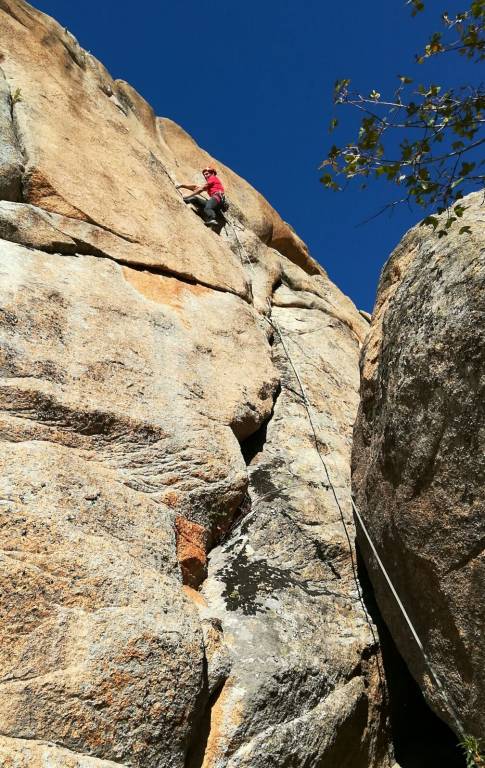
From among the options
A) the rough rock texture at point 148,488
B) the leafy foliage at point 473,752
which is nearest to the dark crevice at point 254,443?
the rough rock texture at point 148,488

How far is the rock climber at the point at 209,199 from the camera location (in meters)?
12.1

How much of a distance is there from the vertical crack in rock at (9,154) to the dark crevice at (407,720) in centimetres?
588

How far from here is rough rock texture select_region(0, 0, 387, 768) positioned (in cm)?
402

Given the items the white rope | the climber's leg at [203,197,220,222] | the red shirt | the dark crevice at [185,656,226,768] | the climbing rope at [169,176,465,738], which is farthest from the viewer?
the red shirt

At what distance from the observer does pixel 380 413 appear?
236 inches

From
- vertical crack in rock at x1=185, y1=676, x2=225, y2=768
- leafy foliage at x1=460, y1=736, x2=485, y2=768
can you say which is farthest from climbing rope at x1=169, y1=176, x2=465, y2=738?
vertical crack in rock at x1=185, y1=676, x2=225, y2=768

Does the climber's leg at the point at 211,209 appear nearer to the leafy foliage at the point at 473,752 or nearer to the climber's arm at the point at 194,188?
the climber's arm at the point at 194,188

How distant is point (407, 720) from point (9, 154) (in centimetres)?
789

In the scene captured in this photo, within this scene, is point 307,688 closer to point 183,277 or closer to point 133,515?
point 133,515

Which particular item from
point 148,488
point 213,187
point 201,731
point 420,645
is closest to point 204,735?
point 201,731

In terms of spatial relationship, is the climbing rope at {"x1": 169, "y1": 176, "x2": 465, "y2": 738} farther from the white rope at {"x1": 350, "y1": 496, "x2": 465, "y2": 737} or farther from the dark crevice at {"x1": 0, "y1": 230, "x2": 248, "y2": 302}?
the dark crevice at {"x1": 0, "y1": 230, "x2": 248, "y2": 302}

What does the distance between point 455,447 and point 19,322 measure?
13.3 feet

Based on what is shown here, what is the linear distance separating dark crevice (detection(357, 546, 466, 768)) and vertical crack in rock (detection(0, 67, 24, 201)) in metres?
5.88

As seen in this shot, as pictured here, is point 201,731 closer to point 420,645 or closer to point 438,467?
point 420,645
